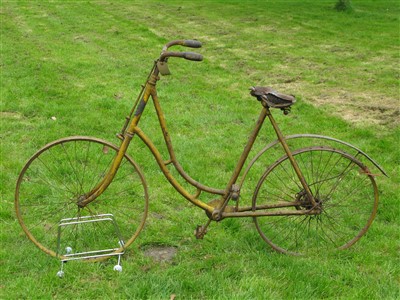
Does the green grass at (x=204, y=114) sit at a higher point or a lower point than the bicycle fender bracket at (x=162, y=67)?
lower

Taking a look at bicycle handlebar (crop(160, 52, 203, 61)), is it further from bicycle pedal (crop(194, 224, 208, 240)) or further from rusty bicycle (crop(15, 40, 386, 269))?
bicycle pedal (crop(194, 224, 208, 240))

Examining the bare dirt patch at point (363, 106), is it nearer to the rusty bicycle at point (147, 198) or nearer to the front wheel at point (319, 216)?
the rusty bicycle at point (147, 198)

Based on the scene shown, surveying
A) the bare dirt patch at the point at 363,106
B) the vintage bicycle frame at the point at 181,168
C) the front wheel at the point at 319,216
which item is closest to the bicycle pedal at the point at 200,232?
the vintage bicycle frame at the point at 181,168

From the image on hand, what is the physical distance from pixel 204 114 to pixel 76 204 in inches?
140

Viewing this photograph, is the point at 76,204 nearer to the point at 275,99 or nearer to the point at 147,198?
the point at 147,198

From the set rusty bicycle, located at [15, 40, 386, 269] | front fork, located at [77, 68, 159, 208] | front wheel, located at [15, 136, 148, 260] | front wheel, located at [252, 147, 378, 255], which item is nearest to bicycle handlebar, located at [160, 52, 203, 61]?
rusty bicycle, located at [15, 40, 386, 269]

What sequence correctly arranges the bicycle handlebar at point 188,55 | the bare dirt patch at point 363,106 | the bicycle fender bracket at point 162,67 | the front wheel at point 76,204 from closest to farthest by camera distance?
the bicycle handlebar at point 188,55 → the bicycle fender bracket at point 162,67 → the front wheel at point 76,204 → the bare dirt patch at point 363,106

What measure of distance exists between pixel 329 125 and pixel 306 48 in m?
5.45

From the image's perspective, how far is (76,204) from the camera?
157 inches

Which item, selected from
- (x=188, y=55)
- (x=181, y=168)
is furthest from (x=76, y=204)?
(x=188, y=55)

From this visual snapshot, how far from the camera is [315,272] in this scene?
3.79 meters

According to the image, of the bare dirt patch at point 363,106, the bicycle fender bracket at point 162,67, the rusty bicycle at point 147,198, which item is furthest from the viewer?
the bare dirt patch at point 363,106

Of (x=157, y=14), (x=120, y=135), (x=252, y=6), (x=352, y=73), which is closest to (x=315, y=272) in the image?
(x=120, y=135)

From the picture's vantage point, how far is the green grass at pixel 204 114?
3670 millimetres
